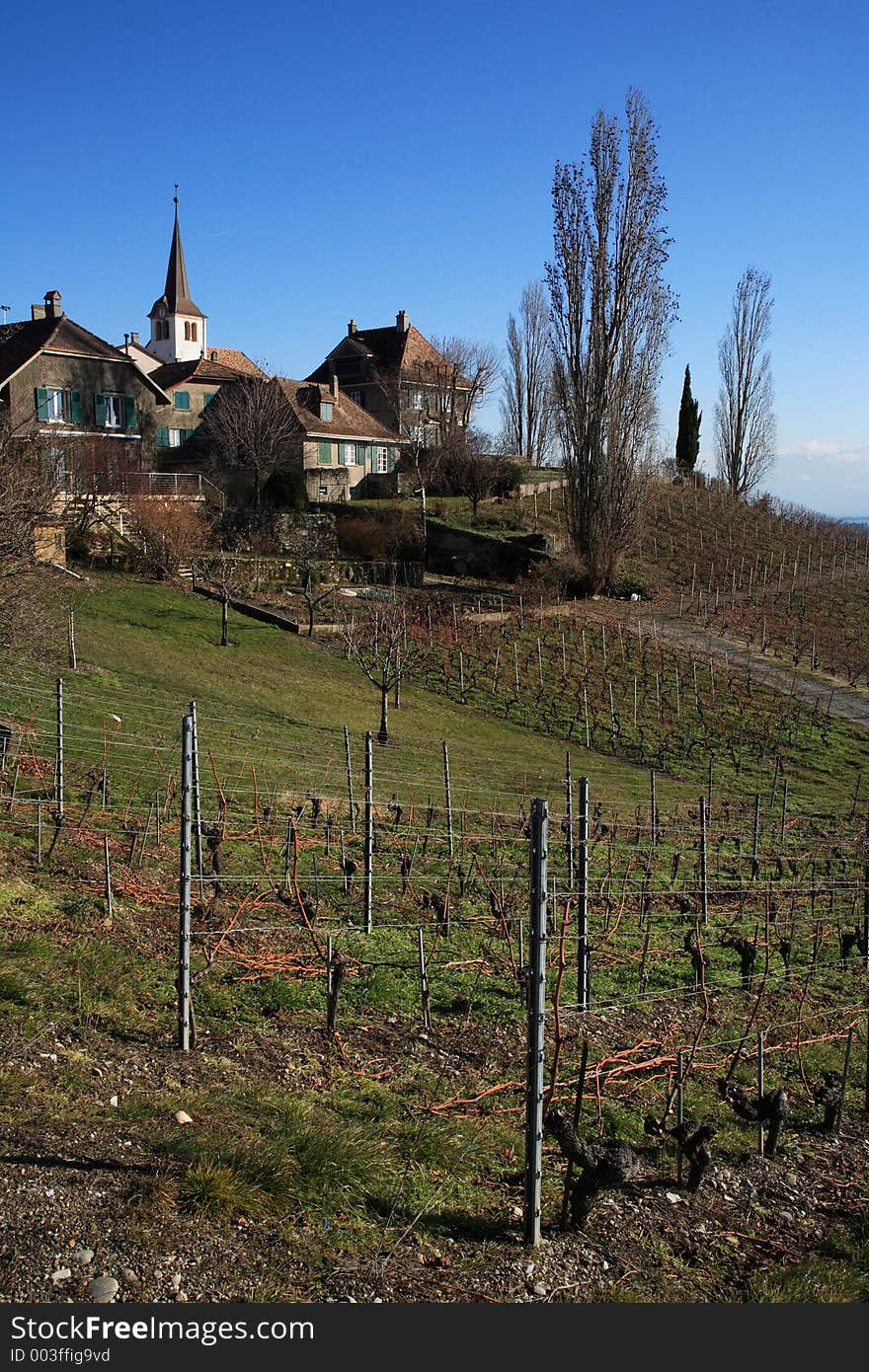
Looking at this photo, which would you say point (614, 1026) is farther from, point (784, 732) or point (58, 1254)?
point (784, 732)

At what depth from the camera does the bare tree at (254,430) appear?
128 feet

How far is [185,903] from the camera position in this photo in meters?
5.45

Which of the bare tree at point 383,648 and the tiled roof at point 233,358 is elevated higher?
the tiled roof at point 233,358

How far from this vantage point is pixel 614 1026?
22.7 ft

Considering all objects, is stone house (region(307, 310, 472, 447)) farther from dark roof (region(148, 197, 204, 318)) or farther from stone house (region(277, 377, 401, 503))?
dark roof (region(148, 197, 204, 318))

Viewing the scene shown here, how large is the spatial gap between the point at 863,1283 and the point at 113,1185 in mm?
2925

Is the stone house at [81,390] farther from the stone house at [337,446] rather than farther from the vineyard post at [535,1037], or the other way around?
the vineyard post at [535,1037]

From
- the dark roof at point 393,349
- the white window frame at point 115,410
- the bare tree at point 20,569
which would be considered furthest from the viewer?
the dark roof at point 393,349

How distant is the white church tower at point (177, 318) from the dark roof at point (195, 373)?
2207cm

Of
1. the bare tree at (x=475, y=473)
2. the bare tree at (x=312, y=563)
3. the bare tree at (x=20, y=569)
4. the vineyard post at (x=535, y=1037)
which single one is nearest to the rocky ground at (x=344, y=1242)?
the vineyard post at (x=535, y=1037)

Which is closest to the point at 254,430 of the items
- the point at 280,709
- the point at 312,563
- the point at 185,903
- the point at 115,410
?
the point at 115,410

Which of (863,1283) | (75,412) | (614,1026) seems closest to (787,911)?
(614,1026)

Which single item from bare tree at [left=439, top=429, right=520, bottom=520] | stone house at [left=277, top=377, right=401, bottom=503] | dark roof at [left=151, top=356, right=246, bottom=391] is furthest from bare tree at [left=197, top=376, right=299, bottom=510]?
bare tree at [left=439, top=429, right=520, bottom=520]

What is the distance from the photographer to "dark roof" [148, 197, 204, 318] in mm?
73500
